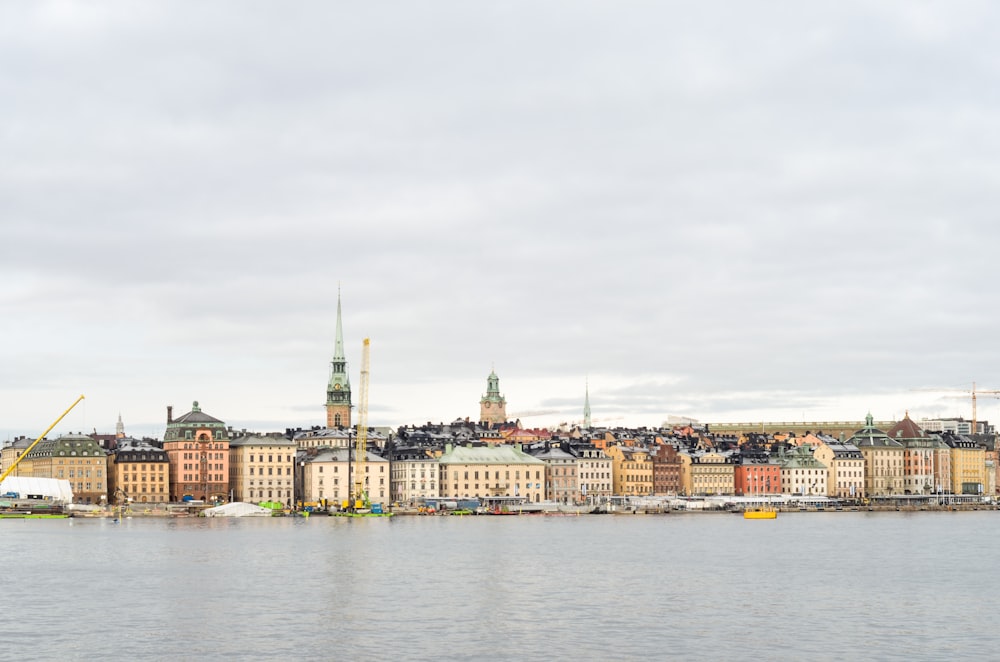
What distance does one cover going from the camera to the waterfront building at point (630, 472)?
19012cm

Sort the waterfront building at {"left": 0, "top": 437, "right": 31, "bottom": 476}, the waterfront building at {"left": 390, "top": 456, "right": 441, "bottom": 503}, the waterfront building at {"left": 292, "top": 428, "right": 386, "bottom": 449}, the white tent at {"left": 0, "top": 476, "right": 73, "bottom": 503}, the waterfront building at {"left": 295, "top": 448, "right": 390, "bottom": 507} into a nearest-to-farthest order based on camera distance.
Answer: the white tent at {"left": 0, "top": 476, "right": 73, "bottom": 503}
the waterfront building at {"left": 295, "top": 448, "right": 390, "bottom": 507}
the waterfront building at {"left": 390, "top": 456, "right": 441, "bottom": 503}
the waterfront building at {"left": 0, "top": 437, "right": 31, "bottom": 476}
the waterfront building at {"left": 292, "top": 428, "right": 386, "bottom": 449}

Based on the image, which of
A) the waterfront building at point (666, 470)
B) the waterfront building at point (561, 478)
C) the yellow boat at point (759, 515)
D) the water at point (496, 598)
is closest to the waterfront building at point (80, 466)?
the waterfront building at point (561, 478)

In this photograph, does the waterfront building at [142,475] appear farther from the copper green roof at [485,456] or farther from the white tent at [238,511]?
the copper green roof at [485,456]

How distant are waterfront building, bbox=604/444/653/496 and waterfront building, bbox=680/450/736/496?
7.70 m

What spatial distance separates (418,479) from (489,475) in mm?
8943

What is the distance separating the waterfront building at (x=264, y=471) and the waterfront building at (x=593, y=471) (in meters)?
37.3

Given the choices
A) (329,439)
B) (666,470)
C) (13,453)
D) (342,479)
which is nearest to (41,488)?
(13,453)

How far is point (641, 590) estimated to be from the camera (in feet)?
193

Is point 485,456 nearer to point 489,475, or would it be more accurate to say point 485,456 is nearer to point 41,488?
point 489,475

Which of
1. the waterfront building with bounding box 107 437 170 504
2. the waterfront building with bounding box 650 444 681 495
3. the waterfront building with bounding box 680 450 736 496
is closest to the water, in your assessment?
the waterfront building with bounding box 107 437 170 504

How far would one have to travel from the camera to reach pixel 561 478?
182 metres

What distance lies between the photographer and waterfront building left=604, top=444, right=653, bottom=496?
190 m

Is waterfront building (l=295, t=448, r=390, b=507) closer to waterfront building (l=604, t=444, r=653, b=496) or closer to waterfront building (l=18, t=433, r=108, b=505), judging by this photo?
waterfront building (l=18, t=433, r=108, b=505)

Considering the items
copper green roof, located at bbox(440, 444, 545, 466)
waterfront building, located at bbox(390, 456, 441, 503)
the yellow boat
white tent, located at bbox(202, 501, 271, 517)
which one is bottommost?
the yellow boat
